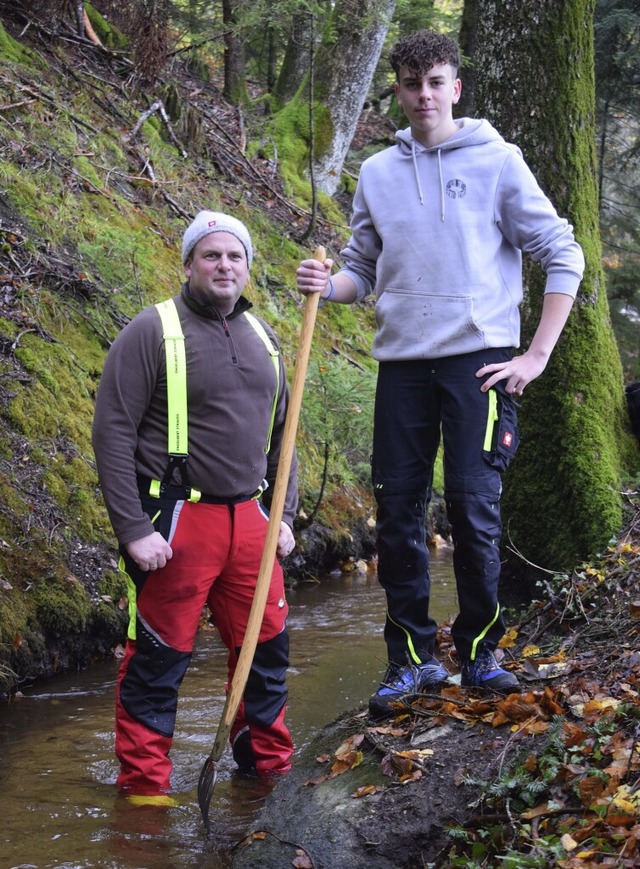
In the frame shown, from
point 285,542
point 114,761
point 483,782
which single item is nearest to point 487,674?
point 483,782

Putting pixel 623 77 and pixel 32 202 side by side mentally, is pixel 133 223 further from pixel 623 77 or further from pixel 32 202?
pixel 623 77

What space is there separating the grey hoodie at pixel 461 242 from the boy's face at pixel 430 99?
5cm

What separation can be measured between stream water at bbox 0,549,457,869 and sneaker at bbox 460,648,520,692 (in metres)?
1.19

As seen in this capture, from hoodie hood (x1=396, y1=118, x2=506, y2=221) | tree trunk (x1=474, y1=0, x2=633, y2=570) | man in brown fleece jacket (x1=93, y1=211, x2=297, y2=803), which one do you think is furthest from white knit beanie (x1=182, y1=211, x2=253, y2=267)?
tree trunk (x1=474, y1=0, x2=633, y2=570)

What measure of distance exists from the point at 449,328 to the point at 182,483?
1.42 meters

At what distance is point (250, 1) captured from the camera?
11.7 meters

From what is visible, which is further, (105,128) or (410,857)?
(105,128)

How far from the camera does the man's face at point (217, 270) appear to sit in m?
4.29

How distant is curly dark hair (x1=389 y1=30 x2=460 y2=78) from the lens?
140 inches

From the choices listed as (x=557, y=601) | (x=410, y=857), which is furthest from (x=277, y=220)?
(x=410, y=857)

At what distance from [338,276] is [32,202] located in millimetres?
4958

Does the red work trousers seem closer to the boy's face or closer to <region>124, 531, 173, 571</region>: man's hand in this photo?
<region>124, 531, 173, 571</region>: man's hand

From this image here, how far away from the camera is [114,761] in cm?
476

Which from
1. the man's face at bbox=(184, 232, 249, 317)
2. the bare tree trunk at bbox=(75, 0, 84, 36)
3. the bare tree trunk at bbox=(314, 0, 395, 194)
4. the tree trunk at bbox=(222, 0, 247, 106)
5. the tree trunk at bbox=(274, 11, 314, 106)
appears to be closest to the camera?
the man's face at bbox=(184, 232, 249, 317)
